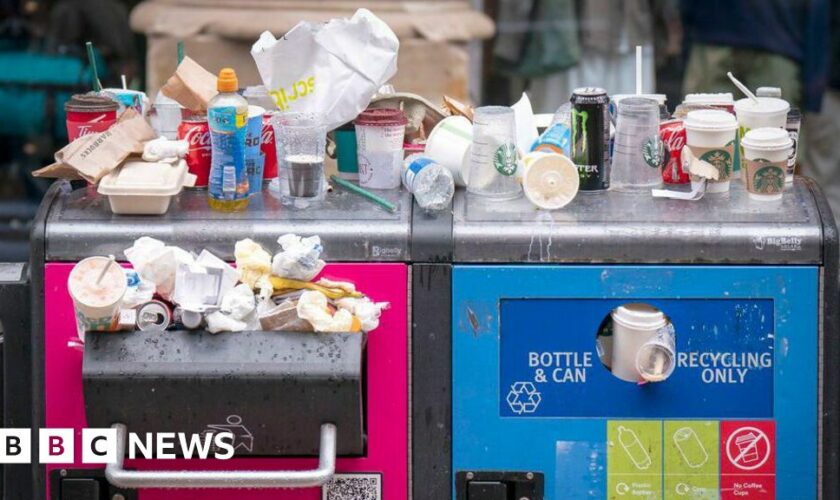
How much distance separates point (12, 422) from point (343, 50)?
103 centimetres

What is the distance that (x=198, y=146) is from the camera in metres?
3.20

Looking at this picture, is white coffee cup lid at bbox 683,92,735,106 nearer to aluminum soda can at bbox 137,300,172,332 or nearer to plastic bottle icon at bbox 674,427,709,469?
plastic bottle icon at bbox 674,427,709,469

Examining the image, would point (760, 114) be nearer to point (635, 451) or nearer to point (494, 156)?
point (494, 156)

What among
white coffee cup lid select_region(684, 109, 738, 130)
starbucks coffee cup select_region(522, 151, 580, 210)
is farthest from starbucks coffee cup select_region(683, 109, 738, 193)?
starbucks coffee cup select_region(522, 151, 580, 210)

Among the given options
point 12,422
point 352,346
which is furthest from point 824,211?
point 12,422

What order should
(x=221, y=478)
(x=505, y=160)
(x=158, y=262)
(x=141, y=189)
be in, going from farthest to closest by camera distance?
(x=505, y=160) → (x=141, y=189) → (x=158, y=262) → (x=221, y=478)

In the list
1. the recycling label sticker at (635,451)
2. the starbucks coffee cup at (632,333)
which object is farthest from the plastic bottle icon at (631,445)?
the starbucks coffee cup at (632,333)

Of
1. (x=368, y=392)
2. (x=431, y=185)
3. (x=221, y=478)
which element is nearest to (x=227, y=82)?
(x=431, y=185)

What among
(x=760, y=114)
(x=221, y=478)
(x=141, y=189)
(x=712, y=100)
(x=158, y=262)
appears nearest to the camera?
(x=221, y=478)

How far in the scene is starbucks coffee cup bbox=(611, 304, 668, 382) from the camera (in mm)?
2926

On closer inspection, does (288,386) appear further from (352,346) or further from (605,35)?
(605,35)

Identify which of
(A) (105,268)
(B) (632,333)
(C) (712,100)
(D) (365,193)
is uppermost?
(C) (712,100)

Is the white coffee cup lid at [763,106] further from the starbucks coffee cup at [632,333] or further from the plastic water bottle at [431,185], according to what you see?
the plastic water bottle at [431,185]

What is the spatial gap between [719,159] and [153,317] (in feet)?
3.89
